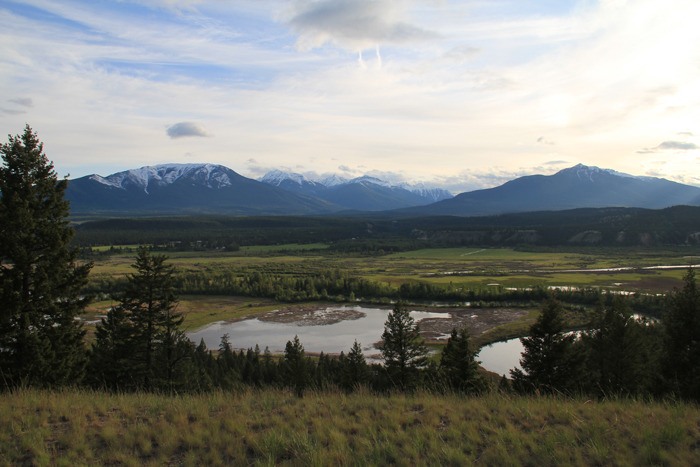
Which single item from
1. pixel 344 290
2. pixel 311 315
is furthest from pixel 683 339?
pixel 344 290

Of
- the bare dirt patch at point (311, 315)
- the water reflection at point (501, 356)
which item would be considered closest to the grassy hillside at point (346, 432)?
the water reflection at point (501, 356)

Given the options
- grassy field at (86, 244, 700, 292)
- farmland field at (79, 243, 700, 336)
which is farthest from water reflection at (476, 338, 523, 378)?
grassy field at (86, 244, 700, 292)

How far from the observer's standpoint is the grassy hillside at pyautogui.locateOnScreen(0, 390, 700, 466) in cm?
778

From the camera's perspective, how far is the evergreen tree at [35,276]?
15734mm

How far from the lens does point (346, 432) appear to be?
9086 millimetres

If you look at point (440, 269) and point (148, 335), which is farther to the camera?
point (440, 269)

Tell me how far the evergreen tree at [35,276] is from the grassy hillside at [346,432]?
5525 millimetres

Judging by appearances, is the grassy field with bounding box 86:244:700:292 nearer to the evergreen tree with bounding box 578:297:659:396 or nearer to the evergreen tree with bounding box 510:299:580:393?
the evergreen tree with bounding box 578:297:659:396

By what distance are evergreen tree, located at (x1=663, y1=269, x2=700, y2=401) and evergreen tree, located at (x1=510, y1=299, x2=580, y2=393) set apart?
4129 mm

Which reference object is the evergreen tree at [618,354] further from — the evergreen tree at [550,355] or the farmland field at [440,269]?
the farmland field at [440,269]

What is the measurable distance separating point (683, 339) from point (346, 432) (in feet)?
66.6

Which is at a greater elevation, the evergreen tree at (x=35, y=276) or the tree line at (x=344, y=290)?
the evergreen tree at (x=35, y=276)

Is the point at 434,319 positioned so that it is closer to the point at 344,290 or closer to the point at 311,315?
the point at 311,315

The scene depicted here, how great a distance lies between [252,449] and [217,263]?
145m
